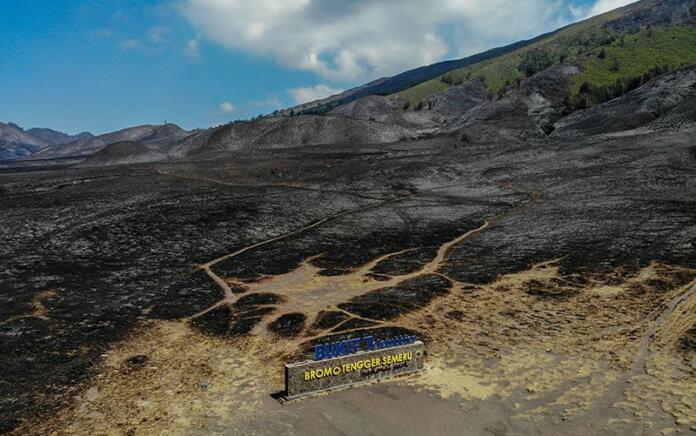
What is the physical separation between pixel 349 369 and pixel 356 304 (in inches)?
326

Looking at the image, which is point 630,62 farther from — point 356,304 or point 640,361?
point 640,361

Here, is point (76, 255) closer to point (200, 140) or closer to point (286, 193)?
point (286, 193)

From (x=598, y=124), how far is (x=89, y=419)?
303 feet

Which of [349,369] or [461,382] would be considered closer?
[349,369]

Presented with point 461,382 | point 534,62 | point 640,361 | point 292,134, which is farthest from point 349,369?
point 534,62

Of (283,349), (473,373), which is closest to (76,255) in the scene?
(283,349)

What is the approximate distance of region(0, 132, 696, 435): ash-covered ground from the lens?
15.2 m

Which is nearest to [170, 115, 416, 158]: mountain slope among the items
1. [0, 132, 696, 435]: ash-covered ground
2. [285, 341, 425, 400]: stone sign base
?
[0, 132, 696, 435]: ash-covered ground

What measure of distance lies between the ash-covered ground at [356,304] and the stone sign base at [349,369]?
58 centimetres

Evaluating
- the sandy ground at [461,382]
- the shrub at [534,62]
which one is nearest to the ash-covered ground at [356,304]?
the sandy ground at [461,382]

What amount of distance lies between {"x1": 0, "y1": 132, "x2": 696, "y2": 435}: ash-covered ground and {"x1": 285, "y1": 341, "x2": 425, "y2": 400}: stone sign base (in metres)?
0.58

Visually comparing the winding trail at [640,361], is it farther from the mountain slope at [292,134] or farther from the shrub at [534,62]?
the shrub at [534,62]

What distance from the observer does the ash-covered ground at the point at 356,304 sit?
50.0 feet

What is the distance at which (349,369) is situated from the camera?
16.6 m
